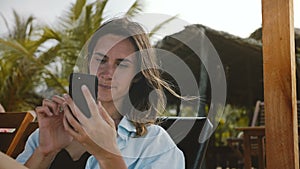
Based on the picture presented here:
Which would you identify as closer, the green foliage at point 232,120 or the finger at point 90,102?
the finger at point 90,102

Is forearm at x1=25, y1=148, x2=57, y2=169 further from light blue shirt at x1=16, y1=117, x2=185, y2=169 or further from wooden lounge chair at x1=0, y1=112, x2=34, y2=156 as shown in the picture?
wooden lounge chair at x1=0, y1=112, x2=34, y2=156

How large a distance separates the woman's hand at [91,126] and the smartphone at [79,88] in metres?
0.01

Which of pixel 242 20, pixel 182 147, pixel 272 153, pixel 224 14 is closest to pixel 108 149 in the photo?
pixel 182 147

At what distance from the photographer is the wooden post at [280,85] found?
1.82 meters

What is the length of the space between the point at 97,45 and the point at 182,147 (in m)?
0.49

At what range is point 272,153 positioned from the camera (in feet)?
6.02

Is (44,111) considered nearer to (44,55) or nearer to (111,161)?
(111,161)

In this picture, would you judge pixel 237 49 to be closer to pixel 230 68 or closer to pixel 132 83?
pixel 230 68

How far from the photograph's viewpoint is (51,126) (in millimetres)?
1499

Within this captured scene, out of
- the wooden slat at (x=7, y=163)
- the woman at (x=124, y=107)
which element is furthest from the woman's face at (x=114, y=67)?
the wooden slat at (x=7, y=163)

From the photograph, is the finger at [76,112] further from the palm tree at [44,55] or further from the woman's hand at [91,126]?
the palm tree at [44,55]

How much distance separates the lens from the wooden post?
5.98 feet

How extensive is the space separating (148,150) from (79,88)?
1.15 feet

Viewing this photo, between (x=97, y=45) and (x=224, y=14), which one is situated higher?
(x=224, y=14)
